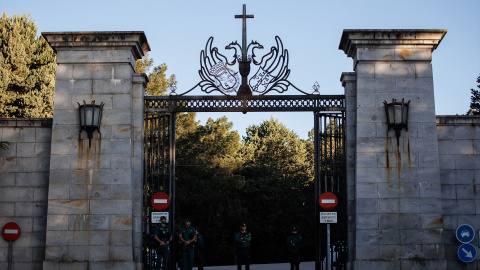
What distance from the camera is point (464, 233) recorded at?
43.3ft

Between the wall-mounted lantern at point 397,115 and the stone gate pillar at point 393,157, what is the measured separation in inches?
6.1

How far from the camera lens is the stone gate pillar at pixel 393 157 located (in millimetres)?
13523

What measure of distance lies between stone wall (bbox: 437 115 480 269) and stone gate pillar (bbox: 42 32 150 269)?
21.7ft

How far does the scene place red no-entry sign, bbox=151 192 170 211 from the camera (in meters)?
14.0

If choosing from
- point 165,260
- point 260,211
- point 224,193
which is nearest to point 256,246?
point 260,211

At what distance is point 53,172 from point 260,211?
29118 mm

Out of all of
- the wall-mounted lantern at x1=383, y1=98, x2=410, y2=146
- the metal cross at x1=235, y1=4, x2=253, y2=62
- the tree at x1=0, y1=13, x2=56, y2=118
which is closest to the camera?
the wall-mounted lantern at x1=383, y1=98, x2=410, y2=146

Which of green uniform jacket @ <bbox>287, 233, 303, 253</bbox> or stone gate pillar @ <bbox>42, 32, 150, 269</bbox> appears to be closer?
stone gate pillar @ <bbox>42, 32, 150, 269</bbox>

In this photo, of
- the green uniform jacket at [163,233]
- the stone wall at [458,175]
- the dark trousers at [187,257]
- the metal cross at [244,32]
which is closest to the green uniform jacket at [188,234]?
the dark trousers at [187,257]

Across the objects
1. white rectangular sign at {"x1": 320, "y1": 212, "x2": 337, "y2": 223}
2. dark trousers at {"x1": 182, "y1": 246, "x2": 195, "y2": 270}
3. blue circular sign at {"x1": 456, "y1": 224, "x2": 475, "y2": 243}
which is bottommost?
dark trousers at {"x1": 182, "y1": 246, "x2": 195, "y2": 270}

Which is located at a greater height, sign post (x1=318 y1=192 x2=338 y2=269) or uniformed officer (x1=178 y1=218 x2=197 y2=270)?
sign post (x1=318 y1=192 x2=338 y2=269)

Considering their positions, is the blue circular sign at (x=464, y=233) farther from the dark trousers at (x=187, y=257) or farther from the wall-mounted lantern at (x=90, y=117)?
the wall-mounted lantern at (x=90, y=117)

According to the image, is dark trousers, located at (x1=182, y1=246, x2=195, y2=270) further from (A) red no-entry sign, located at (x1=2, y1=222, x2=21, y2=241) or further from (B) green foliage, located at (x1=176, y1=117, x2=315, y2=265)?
(B) green foliage, located at (x1=176, y1=117, x2=315, y2=265)

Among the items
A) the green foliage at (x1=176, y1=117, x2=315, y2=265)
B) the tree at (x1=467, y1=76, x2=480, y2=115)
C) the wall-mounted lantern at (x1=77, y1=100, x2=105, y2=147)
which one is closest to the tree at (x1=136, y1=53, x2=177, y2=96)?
the green foliage at (x1=176, y1=117, x2=315, y2=265)
